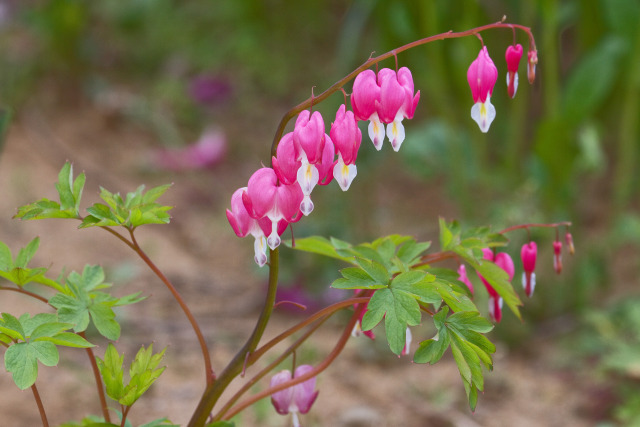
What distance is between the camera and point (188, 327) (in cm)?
232

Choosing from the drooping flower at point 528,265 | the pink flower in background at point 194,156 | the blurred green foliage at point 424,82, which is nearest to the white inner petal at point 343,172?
the drooping flower at point 528,265

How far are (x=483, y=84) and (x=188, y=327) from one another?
161cm

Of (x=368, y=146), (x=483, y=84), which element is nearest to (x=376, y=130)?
(x=483, y=84)

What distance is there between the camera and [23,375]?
2.82ft

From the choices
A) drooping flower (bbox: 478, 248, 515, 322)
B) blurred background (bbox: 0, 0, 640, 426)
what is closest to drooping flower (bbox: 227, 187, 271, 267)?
drooping flower (bbox: 478, 248, 515, 322)

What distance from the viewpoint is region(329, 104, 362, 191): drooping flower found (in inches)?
35.4

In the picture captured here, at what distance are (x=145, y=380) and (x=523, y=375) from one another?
162 centimetres

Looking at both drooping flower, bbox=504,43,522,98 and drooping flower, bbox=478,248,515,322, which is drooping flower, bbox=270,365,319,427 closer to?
drooping flower, bbox=478,248,515,322

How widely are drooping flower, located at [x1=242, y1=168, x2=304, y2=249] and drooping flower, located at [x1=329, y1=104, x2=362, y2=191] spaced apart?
66mm

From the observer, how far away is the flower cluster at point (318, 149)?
2.93ft

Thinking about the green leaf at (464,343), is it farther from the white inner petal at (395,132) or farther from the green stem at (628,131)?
the green stem at (628,131)

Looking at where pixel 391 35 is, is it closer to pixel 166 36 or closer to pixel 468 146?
pixel 468 146

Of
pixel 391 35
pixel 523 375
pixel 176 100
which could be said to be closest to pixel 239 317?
pixel 523 375

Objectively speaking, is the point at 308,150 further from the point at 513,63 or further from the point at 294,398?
the point at 294,398
